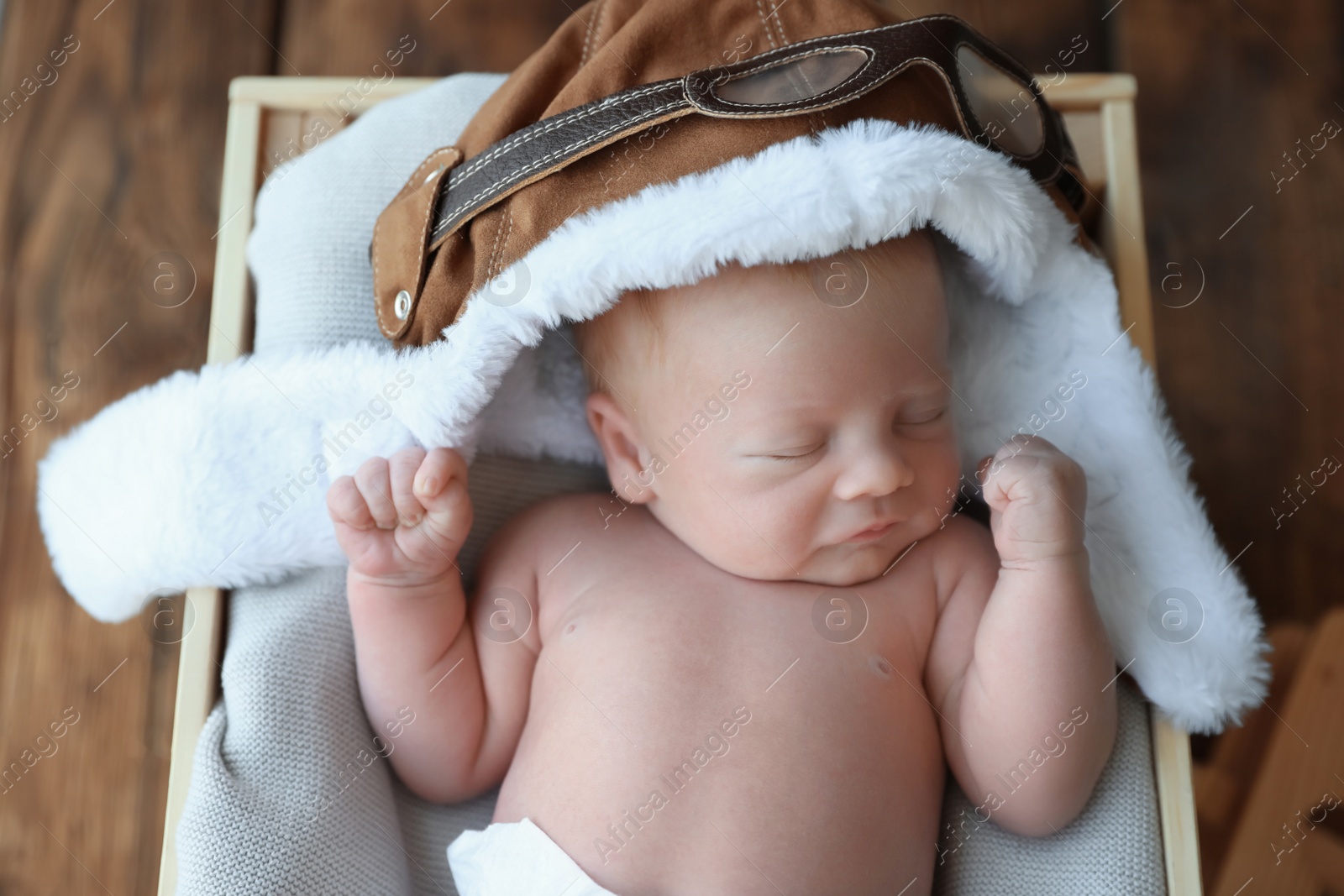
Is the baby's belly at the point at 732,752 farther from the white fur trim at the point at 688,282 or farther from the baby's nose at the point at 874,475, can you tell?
the white fur trim at the point at 688,282

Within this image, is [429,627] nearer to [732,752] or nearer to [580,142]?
[732,752]

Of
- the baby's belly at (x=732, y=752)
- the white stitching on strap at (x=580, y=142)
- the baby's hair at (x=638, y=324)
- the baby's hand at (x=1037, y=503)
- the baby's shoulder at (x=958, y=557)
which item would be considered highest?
the white stitching on strap at (x=580, y=142)

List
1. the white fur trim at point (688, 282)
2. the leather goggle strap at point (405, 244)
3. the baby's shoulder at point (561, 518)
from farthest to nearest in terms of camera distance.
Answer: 1. the baby's shoulder at point (561, 518)
2. the leather goggle strap at point (405, 244)
3. the white fur trim at point (688, 282)

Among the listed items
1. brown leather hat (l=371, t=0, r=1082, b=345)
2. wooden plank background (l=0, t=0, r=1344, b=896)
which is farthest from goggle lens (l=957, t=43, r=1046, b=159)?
wooden plank background (l=0, t=0, r=1344, b=896)

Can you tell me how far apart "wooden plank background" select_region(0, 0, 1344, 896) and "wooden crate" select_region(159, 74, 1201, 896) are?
39 cm

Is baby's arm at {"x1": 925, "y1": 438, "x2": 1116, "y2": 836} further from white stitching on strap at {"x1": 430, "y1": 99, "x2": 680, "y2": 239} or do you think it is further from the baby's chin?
white stitching on strap at {"x1": 430, "y1": 99, "x2": 680, "y2": 239}

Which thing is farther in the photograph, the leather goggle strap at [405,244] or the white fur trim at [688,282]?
the leather goggle strap at [405,244]

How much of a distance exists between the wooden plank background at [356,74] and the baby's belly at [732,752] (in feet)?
2.38

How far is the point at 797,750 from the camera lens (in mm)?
972

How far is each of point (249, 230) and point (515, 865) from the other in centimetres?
74

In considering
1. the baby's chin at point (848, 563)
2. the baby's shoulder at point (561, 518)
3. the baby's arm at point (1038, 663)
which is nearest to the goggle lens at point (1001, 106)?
the baby's arm at point (1038, 663)

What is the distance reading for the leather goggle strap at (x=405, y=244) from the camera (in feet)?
3.32

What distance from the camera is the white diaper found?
935mm

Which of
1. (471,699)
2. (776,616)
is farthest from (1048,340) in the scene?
(471,699)
